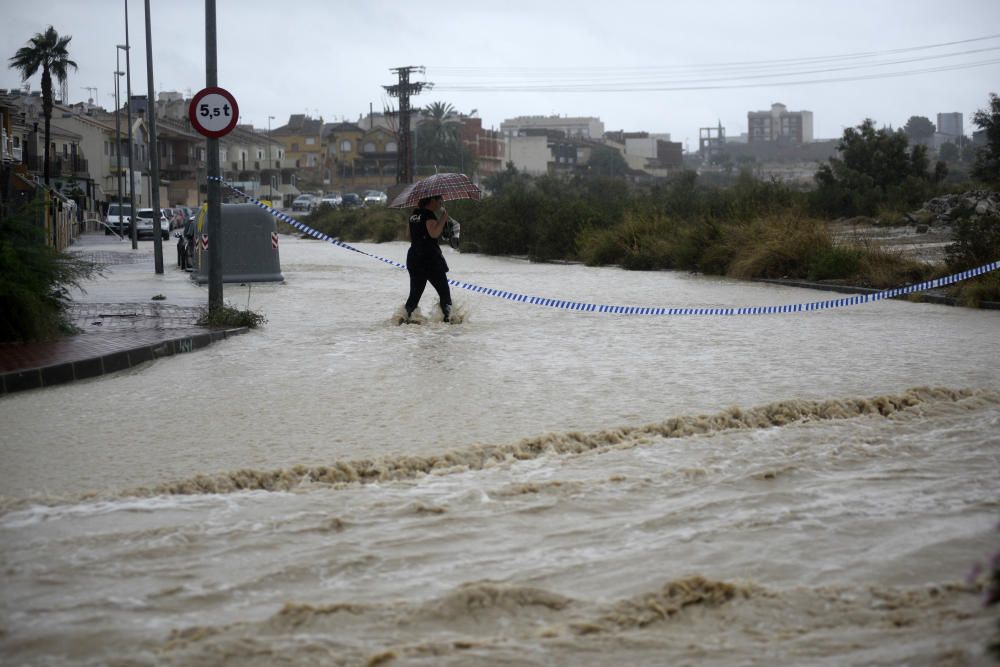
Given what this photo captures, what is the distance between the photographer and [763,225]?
25859 millimetres

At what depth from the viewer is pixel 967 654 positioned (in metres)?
4.12

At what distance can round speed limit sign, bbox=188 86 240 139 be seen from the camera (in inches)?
576

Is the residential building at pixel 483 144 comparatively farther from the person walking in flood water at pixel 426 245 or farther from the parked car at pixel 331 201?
the person walking in flood water at pixel 426 245

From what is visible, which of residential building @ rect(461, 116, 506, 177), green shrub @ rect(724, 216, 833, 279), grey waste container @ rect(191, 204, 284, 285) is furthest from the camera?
residential building @ rect(461, 116, 506, 177)

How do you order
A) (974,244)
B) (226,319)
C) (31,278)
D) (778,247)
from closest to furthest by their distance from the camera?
(31,278)
(226,319)
(974,244)
(778,247)

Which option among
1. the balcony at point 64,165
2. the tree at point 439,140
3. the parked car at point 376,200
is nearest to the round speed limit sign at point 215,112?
the balcony at point 64,165

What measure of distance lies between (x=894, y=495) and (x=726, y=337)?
7.77 m

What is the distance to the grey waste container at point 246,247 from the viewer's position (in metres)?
24.3

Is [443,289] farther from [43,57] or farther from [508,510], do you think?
[43,57]

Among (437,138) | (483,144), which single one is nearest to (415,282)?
(437,138)

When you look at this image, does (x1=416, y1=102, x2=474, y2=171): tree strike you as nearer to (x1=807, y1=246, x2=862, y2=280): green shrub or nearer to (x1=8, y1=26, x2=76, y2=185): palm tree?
(x1=8, y1=26, x2=76, y2=185): palm tree

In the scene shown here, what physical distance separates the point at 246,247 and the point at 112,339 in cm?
1193

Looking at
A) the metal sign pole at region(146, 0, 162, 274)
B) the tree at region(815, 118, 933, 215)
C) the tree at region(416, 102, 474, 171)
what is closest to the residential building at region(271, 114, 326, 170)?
the tree at region(416, 102, 474, 171)

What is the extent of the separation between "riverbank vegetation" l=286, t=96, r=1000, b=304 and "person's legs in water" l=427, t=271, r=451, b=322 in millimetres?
7508
